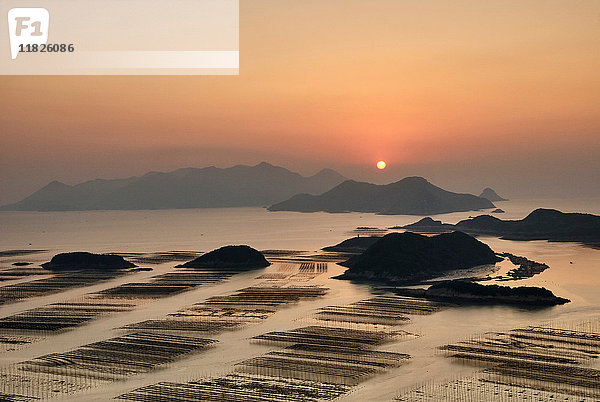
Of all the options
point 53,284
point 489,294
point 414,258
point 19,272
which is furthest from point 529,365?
point 19,272

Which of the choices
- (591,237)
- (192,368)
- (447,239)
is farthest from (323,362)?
(591,237)

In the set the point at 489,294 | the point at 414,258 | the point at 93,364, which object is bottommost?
the point at 93,364

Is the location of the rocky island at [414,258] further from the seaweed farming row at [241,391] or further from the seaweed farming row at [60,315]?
the seaweed farming row at [241,391]

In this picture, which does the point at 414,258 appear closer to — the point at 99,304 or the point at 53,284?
the point at 99,304

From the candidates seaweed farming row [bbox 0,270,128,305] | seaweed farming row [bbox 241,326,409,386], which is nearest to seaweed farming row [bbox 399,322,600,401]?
seaweed farming row [bbox 241,326,409,386]

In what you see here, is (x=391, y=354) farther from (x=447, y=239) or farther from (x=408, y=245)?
(x=447, y=239)

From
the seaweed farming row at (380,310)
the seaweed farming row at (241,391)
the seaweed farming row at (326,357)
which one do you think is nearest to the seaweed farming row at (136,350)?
the seaweed farming row at (241,391)
